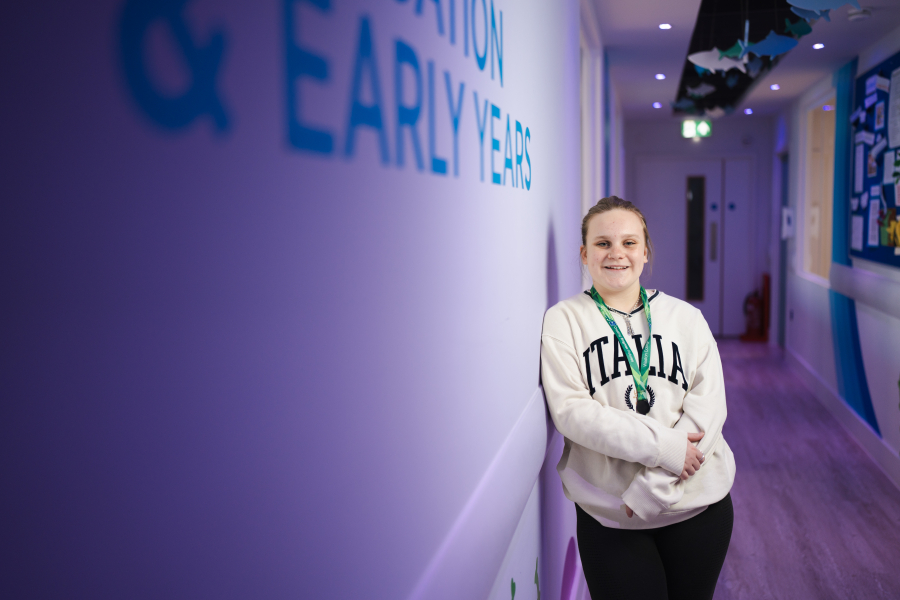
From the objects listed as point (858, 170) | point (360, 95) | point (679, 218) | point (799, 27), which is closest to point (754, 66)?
point (858, 170)

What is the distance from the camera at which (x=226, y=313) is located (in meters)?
0.46

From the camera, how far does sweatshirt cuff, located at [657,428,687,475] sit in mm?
1491

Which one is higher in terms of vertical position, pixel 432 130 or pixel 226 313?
pixel 432 130

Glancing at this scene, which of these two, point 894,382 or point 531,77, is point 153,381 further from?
point 894,382

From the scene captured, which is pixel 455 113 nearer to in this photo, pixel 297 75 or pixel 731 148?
pixel 297 75

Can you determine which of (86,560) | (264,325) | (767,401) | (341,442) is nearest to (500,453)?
(341,442)

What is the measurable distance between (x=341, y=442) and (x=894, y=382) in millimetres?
4264

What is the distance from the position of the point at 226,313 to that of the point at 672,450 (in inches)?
50.3

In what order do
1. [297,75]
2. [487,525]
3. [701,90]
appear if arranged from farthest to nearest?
[701,90]
[487,525]
[297,75]

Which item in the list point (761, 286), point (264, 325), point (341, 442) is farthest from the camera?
point (761, 286)

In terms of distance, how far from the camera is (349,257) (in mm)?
636

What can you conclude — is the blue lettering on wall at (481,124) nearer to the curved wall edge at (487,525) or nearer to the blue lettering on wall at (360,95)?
the blue lettering on wall at (360,95)

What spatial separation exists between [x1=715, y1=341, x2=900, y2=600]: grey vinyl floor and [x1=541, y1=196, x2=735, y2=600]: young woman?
1.42 m

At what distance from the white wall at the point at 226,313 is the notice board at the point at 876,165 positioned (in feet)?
13.2
